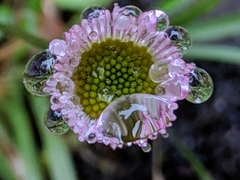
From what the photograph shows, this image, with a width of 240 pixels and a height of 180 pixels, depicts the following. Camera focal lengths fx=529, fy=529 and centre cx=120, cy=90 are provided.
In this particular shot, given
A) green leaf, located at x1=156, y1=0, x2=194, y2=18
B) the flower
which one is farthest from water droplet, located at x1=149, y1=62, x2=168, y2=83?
green leaf, located at x1=156, y1=0, x2=194, y2=18

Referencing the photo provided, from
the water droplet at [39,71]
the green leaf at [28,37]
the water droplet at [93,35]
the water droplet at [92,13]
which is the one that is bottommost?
the green leaf at [28,37]

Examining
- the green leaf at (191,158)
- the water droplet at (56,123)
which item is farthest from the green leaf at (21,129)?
the water droplet at (56,123)

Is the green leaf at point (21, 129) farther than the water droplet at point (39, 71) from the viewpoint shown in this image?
Yes

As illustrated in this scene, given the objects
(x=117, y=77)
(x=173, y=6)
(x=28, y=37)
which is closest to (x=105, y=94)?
(x=117, y=77)

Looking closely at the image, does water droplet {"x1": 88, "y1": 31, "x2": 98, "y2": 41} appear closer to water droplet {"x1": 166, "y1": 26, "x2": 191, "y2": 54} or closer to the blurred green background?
water droplet {"x1": 166, "y1": 26, "x2": 191, "y2": 54}

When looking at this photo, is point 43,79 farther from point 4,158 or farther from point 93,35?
point 4,158

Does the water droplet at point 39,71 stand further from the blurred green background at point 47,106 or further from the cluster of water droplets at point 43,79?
the blurred green background at point 47,106

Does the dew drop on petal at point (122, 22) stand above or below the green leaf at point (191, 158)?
above
